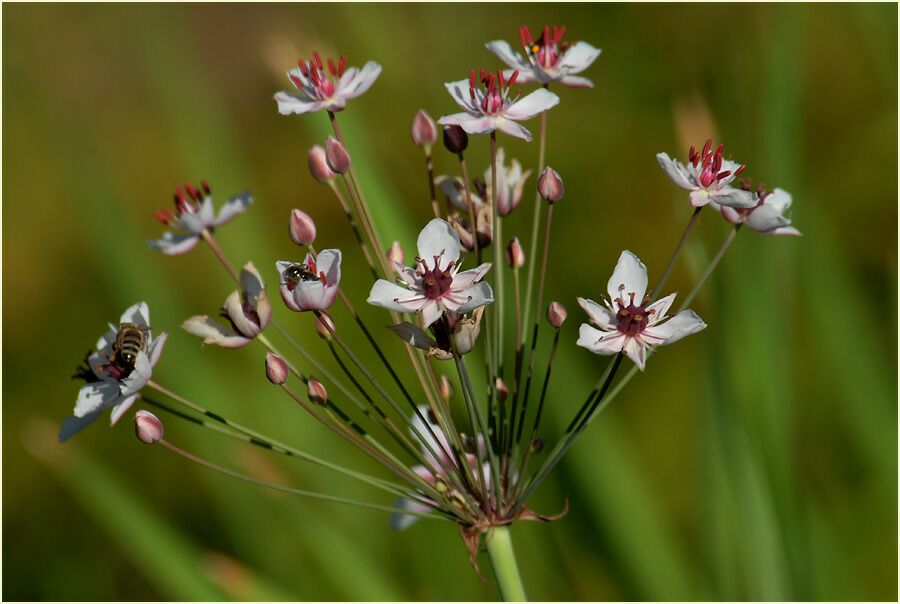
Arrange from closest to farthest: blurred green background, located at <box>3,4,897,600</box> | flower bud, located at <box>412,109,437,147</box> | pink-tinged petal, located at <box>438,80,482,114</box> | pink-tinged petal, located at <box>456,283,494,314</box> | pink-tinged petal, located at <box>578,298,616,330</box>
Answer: pink-tinged petal, located at <box>456,283,494,314</box> → pink-tinged petal, located at <box>578,298,616,330</box> → pink-tinged petal, located at <box>438,80,482,114</box> → flower bud, located at <box>412,109,437,147</box> → blurred green background, located at <box>3,4,897,600</box>

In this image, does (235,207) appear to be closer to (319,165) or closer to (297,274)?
(319,165)

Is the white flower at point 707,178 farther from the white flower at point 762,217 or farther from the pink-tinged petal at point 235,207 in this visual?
the pink-tinged petal at point 235,207

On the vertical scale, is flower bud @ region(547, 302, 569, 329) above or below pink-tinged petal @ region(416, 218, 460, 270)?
below

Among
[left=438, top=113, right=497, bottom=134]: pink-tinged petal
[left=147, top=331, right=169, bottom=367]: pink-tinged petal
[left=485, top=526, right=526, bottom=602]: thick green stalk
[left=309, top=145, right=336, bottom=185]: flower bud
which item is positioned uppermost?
[left=438, top=113, right=497, bottom=134]: pink-tinged petal

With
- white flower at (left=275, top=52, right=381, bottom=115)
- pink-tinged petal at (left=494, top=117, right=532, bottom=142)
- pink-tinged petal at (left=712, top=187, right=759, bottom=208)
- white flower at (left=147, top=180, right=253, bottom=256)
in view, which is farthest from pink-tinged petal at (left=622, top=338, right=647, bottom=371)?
white flower at (left=147, top=180, right=253, bottom=256)

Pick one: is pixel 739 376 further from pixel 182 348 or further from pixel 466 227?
pixel 182 348

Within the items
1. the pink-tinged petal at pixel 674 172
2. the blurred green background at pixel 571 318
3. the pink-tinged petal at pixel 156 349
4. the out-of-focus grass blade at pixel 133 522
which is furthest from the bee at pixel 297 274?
the out-of-focus grass blade at pixel 133 522

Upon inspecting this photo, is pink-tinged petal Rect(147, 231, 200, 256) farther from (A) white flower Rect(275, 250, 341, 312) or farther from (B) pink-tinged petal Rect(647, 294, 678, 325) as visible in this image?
(B) pink-tinged petal Rect(647, 294, 678, 325)

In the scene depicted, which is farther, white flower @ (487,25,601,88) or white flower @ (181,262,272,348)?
white flower @ (487,25,601,88)
